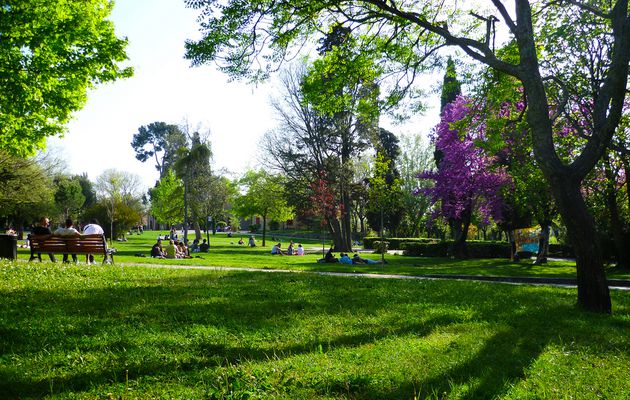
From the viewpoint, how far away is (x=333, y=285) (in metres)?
9.42

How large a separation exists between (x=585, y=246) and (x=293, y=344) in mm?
5483

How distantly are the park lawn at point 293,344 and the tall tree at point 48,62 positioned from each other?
6.69m

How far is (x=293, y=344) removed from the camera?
4848 mm

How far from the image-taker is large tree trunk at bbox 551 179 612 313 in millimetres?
7367

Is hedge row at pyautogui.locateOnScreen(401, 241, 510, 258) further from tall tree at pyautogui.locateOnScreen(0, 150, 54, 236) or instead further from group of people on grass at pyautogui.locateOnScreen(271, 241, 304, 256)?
tall tree at pyautogui.locateOnScreen(0, 150, 54, 236)

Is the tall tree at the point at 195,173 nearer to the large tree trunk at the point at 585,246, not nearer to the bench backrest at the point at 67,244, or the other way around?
the bench backrest at the point at 67,244

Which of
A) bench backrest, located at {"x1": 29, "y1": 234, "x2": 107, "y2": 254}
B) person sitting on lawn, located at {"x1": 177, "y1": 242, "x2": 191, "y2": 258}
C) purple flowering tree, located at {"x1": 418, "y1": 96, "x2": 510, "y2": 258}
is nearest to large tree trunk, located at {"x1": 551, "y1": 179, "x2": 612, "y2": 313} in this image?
bench backrest, located at {"x1": 29, "y1": 234, "x2": 107, "y2": 254}

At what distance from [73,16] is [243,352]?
12170 mm

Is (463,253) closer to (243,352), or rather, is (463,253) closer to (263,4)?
(263,4)

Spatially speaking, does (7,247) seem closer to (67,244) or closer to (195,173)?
(67,244)

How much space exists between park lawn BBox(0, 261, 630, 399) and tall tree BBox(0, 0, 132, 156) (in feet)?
22.0

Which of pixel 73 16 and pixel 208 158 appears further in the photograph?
pixel 208 158

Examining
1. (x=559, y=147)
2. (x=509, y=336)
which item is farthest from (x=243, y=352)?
(x=559, y=147)

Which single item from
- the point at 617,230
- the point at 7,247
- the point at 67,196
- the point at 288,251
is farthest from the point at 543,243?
the point at 67,196
